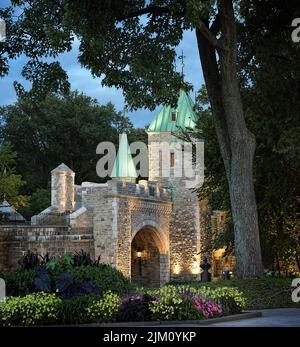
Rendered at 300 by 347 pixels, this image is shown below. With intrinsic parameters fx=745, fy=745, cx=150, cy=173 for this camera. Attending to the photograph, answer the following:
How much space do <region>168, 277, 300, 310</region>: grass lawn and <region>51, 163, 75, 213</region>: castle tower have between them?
2413cm

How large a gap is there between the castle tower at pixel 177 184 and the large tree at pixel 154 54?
838 inches

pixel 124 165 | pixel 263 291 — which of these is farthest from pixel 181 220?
pixel 263 291

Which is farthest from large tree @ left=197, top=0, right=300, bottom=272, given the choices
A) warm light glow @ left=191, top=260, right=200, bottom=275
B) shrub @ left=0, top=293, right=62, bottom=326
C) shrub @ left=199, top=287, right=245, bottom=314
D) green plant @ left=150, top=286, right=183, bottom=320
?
warm light glow @ left=191, top=260, right=200, bottom=275

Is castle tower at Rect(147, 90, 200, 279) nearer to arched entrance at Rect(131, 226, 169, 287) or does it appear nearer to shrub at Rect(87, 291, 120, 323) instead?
arched entrance at Rect(131, 226, 169, 287)

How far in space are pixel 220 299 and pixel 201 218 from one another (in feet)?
100

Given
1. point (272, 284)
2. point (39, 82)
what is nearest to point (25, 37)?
point (39, 82)

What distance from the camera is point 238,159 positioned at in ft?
58.5

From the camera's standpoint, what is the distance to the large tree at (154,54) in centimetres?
1772

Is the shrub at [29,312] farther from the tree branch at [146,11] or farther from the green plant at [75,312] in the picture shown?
the tree branch at [146,11]

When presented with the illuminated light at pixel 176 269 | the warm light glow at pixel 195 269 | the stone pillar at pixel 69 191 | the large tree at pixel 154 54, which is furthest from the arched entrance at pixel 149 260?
the large tree at pixel 154 54

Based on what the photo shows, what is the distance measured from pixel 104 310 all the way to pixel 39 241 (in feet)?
81.1

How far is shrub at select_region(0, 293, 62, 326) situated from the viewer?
37.8ft

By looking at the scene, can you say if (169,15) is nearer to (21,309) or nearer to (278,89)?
(278,89)

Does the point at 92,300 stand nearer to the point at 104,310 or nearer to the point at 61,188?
the point at 104,310
